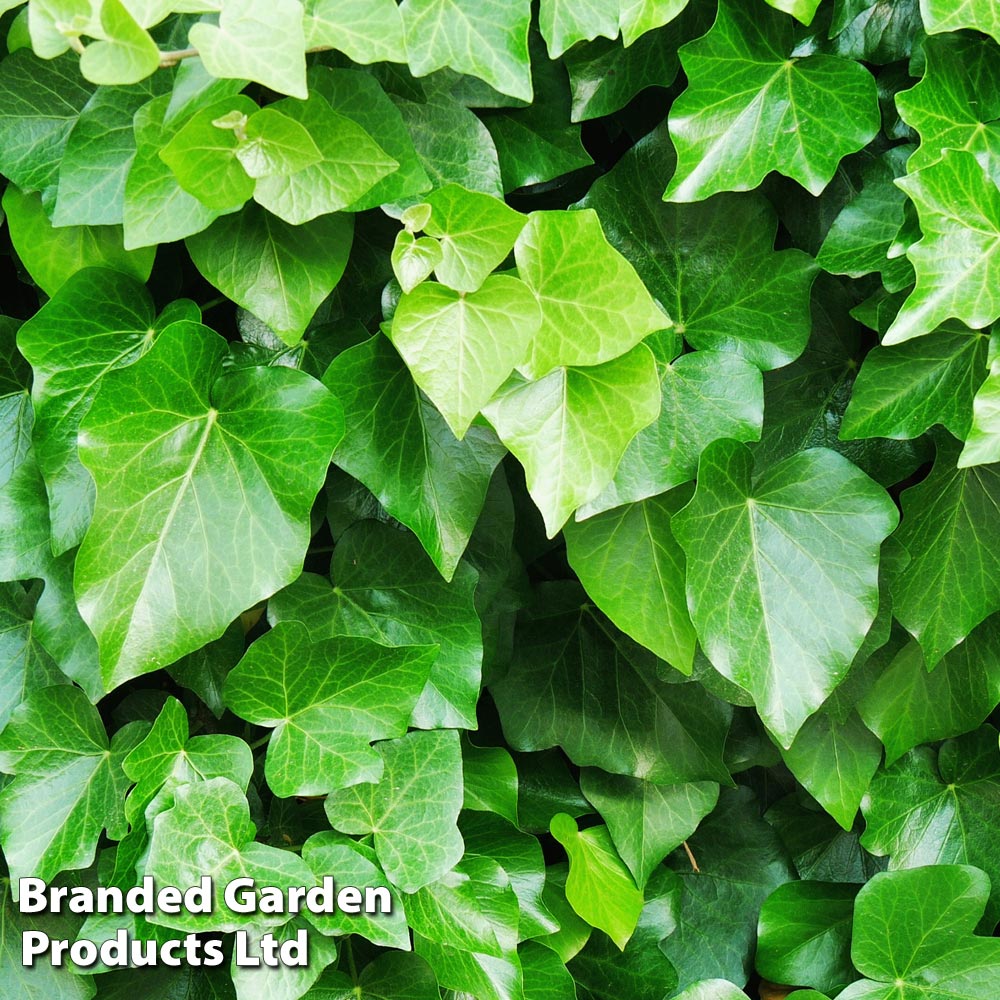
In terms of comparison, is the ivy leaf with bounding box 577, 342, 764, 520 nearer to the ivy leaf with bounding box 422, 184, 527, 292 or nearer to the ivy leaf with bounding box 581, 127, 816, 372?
the ivy leaf with bounding box 581, 127, 816, 372

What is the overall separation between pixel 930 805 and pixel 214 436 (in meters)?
0.78

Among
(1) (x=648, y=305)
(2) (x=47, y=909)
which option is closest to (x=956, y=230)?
(1) (x=648, y=305)

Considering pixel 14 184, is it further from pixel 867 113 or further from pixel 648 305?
pixel 867 113

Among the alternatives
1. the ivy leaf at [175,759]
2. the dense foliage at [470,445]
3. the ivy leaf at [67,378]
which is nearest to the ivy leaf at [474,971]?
the dense foliage at [470,445]

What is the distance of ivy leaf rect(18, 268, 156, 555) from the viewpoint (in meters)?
0.76

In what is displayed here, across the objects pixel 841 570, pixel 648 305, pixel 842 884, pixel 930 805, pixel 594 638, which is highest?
pixel 648 305

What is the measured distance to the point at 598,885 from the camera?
97cm

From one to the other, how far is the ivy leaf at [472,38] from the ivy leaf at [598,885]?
25.9 inches

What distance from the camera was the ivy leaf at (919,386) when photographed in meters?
0.78

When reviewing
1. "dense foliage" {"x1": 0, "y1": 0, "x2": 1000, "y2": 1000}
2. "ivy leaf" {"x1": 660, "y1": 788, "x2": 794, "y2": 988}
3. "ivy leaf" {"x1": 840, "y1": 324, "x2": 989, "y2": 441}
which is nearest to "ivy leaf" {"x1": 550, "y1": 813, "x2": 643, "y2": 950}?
"dense foliage" {"x1": 0, "y1": 0, "x2": 1000, "y2": 1000}

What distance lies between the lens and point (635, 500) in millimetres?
765

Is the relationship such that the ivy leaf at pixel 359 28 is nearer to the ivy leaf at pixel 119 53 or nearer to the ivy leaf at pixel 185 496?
the ivy leaf at pixel 119 53

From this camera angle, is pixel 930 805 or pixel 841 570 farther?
pixel 930 805

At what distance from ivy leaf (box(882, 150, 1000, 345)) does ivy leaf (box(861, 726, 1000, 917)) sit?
0.49 meters
